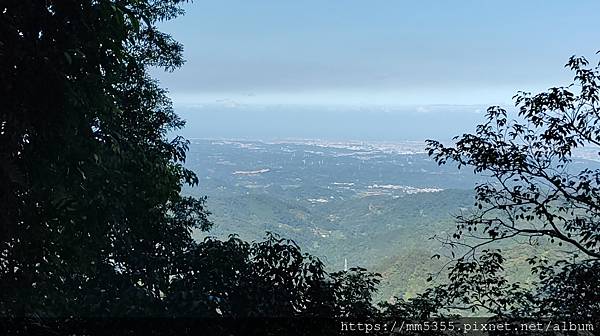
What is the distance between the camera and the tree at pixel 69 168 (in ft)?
6.61

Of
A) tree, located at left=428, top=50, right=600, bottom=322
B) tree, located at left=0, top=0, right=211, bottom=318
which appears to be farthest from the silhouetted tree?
tree, located at left=428, top=50, right=600, bottom=322

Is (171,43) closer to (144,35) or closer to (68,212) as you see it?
(144,35)

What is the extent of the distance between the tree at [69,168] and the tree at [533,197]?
217 cm

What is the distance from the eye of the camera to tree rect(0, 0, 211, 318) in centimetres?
201

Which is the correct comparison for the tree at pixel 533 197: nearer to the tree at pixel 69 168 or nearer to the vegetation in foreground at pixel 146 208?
the vegetation in foreground at pixel 146 208

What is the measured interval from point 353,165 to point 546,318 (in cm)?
2382

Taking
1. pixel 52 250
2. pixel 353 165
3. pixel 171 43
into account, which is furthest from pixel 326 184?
pixel 52 250

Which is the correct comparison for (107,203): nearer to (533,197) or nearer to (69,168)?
(69,168)

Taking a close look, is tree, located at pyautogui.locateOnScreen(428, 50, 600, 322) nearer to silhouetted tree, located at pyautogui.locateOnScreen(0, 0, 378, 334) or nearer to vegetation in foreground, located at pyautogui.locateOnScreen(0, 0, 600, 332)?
vegetation in foreground, located at pyautogui.locateOnScreen(0, 0, 600, 332)

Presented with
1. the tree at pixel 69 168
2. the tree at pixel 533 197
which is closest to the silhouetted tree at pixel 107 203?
the tree at pixel 69 168

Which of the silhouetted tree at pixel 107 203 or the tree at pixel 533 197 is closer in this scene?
the silhouetted tree at pixel 107 203

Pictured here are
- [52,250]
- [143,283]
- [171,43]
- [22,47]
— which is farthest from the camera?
[171,43]

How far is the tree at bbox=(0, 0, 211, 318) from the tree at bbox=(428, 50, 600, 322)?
217 cm

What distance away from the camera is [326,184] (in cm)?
2784
